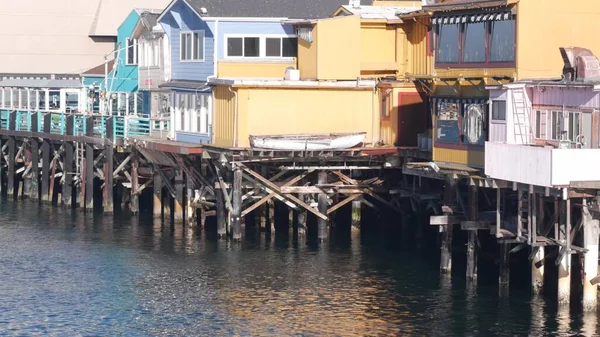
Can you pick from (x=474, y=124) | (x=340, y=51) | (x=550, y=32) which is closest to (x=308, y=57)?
(x=340, y=51)

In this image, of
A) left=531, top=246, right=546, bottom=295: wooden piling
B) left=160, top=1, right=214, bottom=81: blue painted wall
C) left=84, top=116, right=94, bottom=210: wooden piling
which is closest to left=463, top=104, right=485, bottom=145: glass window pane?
left=531, top=246, right=546, bottom=295: wooden piling

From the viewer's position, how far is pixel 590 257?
42.8 m

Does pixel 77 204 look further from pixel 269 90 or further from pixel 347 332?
pixel 347 332

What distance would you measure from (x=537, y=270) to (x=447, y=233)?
490cm

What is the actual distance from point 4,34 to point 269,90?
3511cm

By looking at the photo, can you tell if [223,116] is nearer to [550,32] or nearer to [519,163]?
[550,32]

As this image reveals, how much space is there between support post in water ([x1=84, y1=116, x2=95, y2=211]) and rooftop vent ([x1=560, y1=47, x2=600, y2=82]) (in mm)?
30056

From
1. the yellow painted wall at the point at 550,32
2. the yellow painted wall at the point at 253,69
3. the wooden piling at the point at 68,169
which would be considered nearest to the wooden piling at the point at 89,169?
the wooden piling at the point at 68,169

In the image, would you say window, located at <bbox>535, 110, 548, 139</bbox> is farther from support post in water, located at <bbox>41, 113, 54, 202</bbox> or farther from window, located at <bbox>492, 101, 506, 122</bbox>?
support post in water, located at <bbox>41, 113, 54, 202</bbox>

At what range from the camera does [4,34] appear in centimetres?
8738

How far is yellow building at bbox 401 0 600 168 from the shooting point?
48.0 meters

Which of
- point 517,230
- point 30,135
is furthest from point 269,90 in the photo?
point 30,135

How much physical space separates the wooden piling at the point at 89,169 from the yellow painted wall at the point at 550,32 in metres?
27.4

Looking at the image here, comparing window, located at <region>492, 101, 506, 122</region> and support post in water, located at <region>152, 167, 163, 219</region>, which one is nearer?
window, located at <region>492, 101, 506, 122</region>
